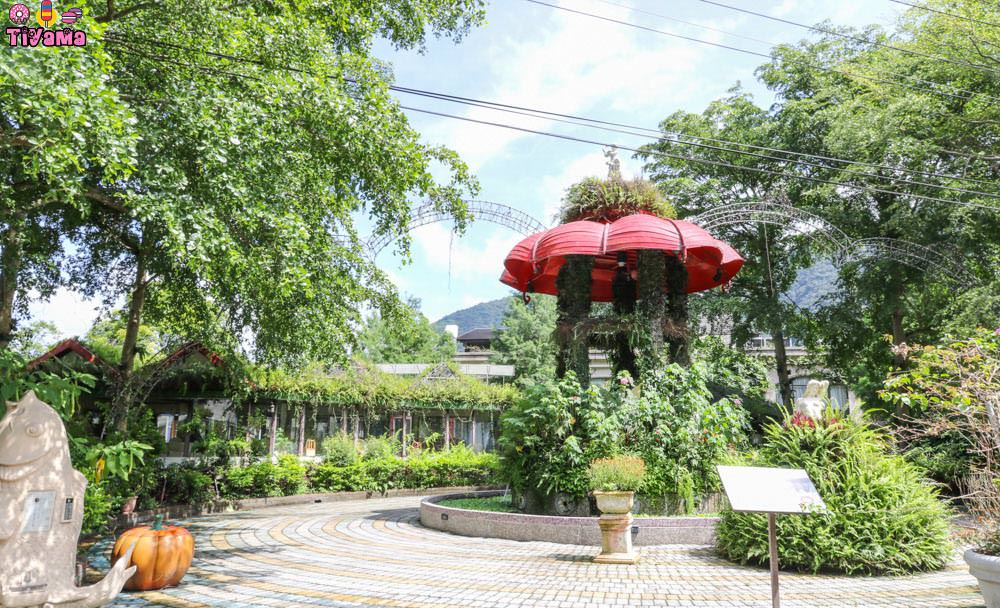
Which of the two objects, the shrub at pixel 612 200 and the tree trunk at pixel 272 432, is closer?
the shrub at pixel 612 200

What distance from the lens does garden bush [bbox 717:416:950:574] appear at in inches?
304

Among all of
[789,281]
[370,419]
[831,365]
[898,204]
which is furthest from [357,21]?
[831,365]

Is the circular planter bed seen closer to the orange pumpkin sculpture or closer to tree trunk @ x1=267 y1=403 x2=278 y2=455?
the orange pumpkin sculpture

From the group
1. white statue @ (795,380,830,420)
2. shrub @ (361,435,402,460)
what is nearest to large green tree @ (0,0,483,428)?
white statue @ (795,380,830,420)

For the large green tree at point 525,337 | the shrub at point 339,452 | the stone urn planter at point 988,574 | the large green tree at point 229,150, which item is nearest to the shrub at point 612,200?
the large green tree at point 229,150

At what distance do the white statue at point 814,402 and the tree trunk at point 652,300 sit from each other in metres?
3.18

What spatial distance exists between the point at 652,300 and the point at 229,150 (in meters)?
9.02

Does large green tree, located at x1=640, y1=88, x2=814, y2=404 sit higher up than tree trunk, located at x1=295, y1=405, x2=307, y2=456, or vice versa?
large green tree, located at x1=640, y1=88, x2=814, y2=404

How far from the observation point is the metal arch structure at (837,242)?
739 inches

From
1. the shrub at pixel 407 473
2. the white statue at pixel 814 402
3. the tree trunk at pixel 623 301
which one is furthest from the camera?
the shrub at pixel 407 473

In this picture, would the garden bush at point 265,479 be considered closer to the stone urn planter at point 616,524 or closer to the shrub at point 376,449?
the shrub at point 376,449

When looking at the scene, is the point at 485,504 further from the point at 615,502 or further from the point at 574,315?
the point at 615,502

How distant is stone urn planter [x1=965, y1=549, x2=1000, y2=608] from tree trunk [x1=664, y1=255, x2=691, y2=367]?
8340 mm

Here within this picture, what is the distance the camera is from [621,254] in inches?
626
